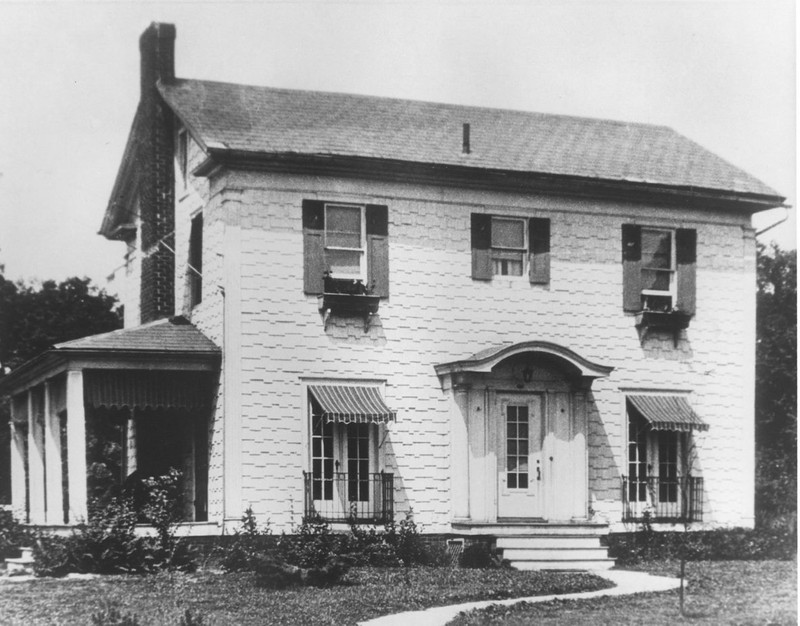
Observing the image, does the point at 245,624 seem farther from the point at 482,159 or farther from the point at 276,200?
the point at 482,159

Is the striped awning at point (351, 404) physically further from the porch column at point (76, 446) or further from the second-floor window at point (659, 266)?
the second-floor window at point (659, 266)

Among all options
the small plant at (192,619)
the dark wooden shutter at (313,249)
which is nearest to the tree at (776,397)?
the dark wooden shutter at (313,249)

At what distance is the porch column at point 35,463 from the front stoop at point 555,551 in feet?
27.9

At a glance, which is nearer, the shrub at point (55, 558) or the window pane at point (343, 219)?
the shrub at point (55, 558)

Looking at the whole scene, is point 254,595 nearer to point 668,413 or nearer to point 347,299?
point 347,299

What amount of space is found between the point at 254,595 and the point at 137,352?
5.73 m

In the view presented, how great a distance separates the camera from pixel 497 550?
66.5 ft

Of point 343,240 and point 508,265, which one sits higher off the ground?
point 343,240

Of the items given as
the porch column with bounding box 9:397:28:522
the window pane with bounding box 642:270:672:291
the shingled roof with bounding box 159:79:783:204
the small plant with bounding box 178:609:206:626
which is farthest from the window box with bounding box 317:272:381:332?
the porch column with bounding box 9:397:28:522

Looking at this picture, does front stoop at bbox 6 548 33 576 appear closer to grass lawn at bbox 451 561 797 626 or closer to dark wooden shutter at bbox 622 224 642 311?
grass lawn at bbox 451 561 797 626

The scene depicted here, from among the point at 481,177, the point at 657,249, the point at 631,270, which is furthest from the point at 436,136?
the point at 657,249

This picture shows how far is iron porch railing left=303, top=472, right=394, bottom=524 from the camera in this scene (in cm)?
2061

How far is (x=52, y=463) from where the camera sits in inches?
843

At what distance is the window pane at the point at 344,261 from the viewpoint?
21188 mm
